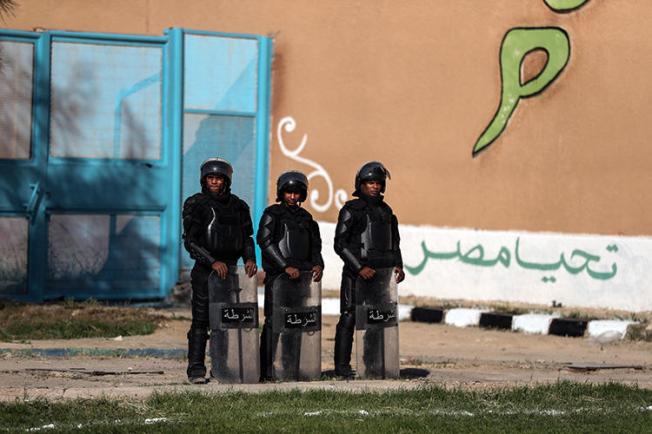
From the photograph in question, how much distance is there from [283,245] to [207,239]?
0.68m

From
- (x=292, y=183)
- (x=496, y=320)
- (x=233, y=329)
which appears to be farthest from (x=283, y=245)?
(x=496, y=320)

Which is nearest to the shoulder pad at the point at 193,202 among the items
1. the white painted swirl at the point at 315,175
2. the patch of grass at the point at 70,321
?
the patch of grass at the point at 70,321

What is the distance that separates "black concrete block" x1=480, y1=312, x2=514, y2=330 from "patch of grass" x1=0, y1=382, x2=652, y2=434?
21.4 ft

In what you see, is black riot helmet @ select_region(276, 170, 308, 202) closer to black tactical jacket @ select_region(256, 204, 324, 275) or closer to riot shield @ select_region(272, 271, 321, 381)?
black tactical jacket @ select_region(256, 204, 324, 275)

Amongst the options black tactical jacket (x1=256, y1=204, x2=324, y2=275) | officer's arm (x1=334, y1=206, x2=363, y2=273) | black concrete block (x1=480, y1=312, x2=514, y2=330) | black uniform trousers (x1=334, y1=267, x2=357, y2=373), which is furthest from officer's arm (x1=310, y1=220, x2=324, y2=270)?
black concrete block (x1=480, y1=312, x2=514, y2=330)

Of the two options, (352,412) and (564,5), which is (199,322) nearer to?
(352,412)

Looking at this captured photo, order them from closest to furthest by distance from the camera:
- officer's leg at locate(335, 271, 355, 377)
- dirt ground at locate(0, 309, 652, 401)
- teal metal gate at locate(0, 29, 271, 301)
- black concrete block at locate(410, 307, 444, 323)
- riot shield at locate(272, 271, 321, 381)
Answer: dirt ground at locate(0, 309, 652, 401) → riot shield at locate(272, 271, 321, 381) → officer's leg at locate(335, 271, 355, 377) → black concrete block at locate(410, 307, 444, 323) → teal metal gate at locate(0, 29, 271, 301)

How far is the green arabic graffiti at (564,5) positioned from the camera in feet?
58.6

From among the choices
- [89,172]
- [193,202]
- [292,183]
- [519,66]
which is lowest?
[193,202]

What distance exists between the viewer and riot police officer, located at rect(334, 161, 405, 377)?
11.5 meters

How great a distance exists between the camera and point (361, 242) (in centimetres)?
1149

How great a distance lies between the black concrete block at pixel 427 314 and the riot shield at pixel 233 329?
7.06 metres

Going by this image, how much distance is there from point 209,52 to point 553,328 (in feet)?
19.7

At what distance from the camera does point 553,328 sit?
54.2ft
